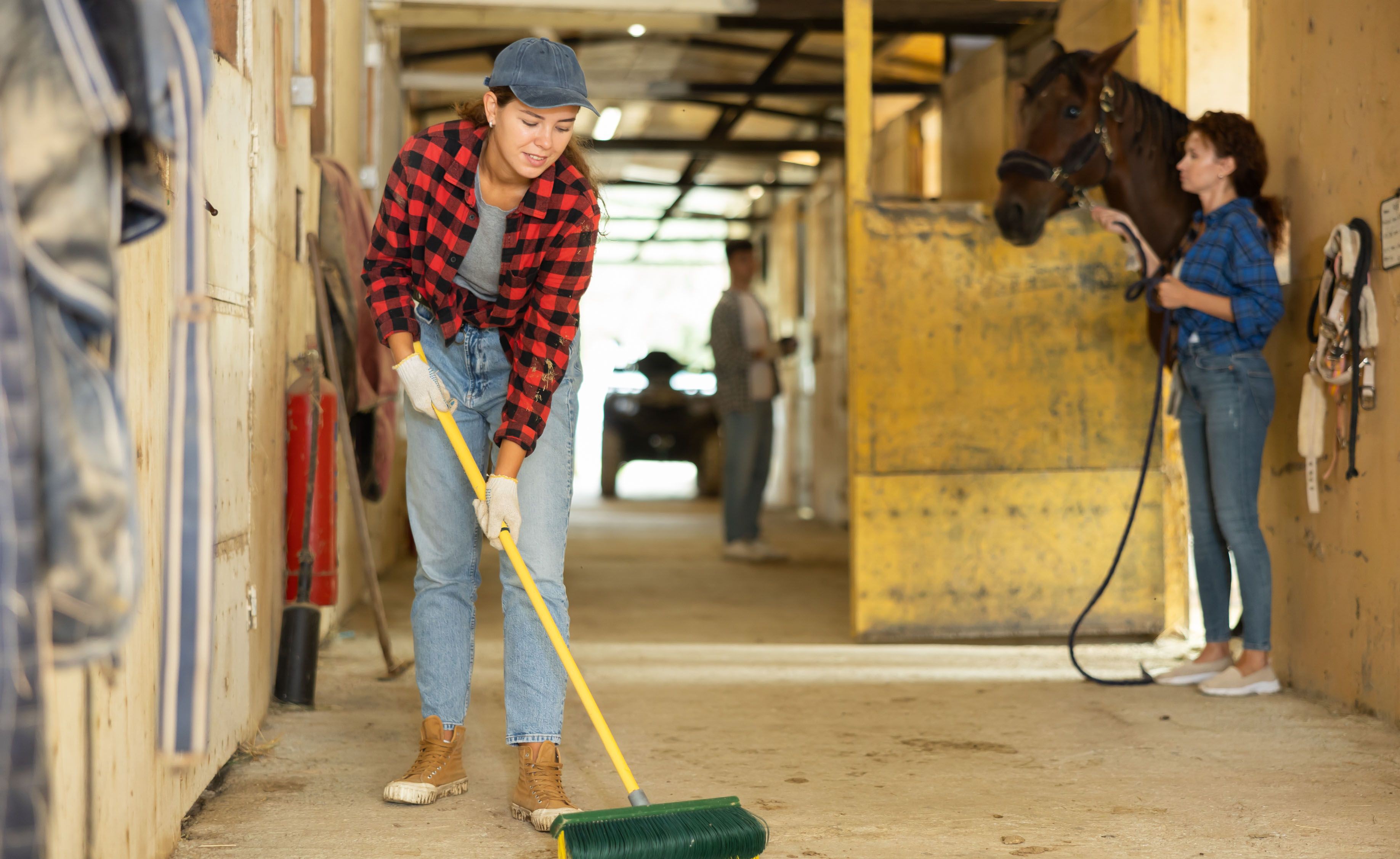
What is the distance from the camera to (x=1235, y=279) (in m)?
3.23

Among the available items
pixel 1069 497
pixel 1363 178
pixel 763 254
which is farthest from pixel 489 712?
pixel 763 254

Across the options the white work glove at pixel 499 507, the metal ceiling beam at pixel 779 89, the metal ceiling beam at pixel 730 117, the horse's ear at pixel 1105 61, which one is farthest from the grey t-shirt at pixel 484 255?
the metal ceiling beam at pixel 779 89

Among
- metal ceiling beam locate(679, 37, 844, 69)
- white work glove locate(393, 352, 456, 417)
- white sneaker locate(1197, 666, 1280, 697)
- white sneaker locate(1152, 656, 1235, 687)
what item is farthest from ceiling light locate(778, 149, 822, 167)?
white work glove locate(393, 352, 456, 417)

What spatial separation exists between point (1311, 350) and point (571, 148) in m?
2.23

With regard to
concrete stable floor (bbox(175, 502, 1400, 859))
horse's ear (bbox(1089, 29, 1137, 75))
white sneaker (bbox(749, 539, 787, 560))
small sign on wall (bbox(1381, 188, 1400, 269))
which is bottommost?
concrete stable floor (bbox(175, 502, 1400, 859))

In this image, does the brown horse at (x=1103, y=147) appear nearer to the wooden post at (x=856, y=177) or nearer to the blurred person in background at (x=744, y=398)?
the wooden post at (x=856, y=177)

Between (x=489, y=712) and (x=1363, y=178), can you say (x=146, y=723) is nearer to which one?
(x=489, y=712)

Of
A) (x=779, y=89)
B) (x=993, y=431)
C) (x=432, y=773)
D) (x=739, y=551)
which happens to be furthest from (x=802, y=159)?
(x=432, y=773)

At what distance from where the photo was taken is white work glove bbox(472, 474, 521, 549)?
7.04 feet

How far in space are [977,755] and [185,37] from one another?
2196 millimetres

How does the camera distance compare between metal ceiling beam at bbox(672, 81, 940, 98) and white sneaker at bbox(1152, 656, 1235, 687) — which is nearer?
white sneaker at bbox(1152, 656, 1235, 687)

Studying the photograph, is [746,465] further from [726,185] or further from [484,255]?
[726,185]

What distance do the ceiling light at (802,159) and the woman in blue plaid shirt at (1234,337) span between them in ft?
20.6

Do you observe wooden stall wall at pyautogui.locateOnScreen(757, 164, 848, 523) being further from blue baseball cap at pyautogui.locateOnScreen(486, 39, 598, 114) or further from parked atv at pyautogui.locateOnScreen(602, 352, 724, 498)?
blue baseball cap at pyautogui.locateOnScreen(486, 39, 598, 114)
